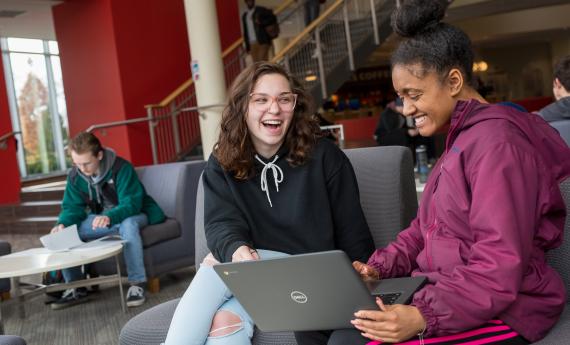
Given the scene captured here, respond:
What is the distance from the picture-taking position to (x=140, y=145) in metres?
10.0

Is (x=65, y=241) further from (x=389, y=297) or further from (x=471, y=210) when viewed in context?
(x=471, y=210)

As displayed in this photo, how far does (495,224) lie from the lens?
1414mm

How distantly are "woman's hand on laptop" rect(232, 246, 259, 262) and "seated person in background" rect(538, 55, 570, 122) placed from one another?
2.41 metres

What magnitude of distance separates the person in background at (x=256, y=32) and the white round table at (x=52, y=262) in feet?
18.8

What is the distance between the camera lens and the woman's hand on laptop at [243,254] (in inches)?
82.0

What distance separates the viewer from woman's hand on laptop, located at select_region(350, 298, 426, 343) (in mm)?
1435

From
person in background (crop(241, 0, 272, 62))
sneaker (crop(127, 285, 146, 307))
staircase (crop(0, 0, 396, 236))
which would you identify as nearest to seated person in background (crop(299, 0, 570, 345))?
sneaker (crop(127, 285, 146, 307))

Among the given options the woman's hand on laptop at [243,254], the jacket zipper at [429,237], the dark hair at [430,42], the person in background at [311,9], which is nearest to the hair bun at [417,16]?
the dark hair at [430,42]

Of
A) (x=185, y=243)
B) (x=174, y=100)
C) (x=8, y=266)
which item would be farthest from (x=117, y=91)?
(x=8, y=266)

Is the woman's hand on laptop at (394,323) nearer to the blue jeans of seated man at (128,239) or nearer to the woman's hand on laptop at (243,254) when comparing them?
the woman's hand on laptop at (243,254)

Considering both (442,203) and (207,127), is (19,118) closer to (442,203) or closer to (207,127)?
(207,127)

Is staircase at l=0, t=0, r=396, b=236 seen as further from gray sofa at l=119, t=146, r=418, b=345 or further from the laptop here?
the laptop

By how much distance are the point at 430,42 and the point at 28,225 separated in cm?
877

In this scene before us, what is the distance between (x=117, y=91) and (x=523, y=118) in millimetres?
8943
